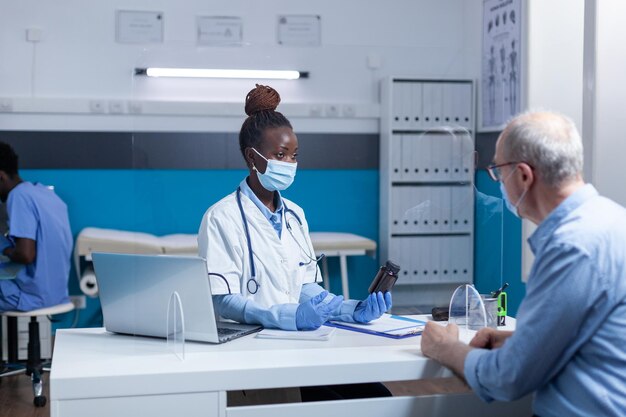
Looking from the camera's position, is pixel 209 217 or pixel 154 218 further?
pixel 154 218

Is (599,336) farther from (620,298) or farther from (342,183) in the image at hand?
(342,183)

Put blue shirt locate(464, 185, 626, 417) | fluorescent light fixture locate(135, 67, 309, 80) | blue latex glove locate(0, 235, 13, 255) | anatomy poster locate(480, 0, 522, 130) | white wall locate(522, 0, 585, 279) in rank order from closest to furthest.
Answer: blue shirt locate(464, 185, 626, 417) < fluorescent light fixture locate(135, 67, 309, 80) < white wall locate(522, 0, 585, 279) < anatomy poster locate(480, 0, 522, 130) < blue latex glove locate(0, 235, 13, 255)

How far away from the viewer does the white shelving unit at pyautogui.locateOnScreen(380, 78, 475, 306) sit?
8.45 feet

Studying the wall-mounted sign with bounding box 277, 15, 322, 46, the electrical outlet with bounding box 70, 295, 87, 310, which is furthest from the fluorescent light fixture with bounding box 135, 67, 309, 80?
the electrical outlet with bounding box 70, 295, 87, 310

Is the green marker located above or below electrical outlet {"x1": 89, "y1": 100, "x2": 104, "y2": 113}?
below

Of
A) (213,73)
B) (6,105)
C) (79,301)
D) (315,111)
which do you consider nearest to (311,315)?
(213,73)

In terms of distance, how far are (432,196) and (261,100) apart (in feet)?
2.03

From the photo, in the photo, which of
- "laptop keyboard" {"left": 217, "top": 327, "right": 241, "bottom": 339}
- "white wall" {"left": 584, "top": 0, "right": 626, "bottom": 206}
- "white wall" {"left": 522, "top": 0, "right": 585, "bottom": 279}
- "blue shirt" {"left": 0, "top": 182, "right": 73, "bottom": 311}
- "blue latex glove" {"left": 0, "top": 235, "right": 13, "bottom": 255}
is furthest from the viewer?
"blue latex glove" {"left": 0, "top": 235, "right": 13, "bottom": 255}

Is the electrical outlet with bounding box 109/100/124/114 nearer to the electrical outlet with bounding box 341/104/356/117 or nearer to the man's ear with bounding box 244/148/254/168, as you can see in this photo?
Answer: the electrical outlet with bounding box 341/104/356/117

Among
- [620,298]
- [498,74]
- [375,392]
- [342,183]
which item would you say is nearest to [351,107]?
[498,74]

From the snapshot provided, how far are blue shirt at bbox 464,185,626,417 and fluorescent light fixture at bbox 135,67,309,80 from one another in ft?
3.85

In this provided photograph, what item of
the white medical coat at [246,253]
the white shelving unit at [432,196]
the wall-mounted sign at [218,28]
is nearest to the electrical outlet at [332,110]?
the wall-mounted sign at [218,28]

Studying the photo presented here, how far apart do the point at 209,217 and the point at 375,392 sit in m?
0.60

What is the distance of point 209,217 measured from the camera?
7.17ft
